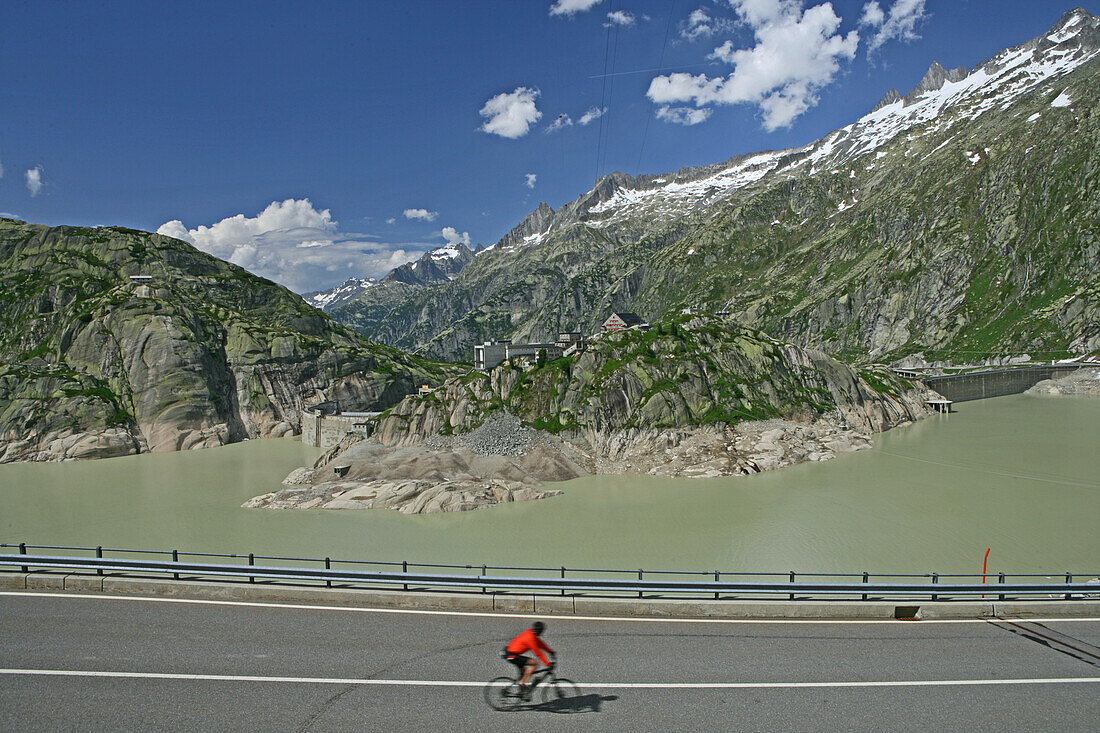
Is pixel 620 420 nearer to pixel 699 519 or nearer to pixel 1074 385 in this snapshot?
pixel 699 519

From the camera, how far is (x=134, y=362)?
85312 mm

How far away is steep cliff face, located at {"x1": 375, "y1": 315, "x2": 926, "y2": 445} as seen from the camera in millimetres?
57688

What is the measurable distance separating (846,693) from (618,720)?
4282mm

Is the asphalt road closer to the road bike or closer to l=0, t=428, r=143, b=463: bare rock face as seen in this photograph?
the road bike

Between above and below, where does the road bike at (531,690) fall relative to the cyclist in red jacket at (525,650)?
below

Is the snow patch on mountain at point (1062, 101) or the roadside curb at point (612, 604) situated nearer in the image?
the roadside curb at point (612, 604)

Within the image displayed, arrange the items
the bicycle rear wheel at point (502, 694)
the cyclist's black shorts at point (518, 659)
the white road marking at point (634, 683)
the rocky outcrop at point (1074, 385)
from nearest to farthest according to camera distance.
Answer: the bicycle rear wheel at point (502, 694), the cyclist's black shorts at point (518, 659), the white road marking at point (634, 683), the rocky outcrop at point (1074, 385)

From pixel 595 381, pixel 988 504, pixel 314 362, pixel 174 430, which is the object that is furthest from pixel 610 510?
pixel 314 362

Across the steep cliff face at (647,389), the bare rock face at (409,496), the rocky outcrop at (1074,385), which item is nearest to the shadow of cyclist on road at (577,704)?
the bare rock face at (409,496)

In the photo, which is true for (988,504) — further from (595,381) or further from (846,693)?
(846,693)

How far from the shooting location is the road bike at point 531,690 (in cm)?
998

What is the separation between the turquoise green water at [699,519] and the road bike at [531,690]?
20.0 meters

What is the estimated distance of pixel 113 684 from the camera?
34.4 ft

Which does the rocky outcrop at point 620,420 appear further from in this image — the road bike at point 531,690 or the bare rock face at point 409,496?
the road bike at point 531,690
